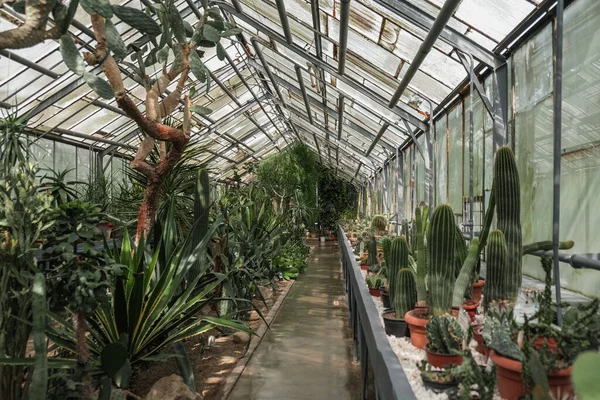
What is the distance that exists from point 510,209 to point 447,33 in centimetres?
209

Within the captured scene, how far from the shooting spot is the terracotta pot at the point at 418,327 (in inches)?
72.4

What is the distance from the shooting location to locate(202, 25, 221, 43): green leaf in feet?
7.78

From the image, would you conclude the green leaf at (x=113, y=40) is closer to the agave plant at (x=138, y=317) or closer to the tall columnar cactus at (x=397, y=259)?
the agave plant at (x=138, y=317)

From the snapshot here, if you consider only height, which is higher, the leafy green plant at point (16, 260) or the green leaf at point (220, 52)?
the green leaf at point (220, 52)

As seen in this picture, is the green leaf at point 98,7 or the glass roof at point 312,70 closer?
the green leaf at point 98,7

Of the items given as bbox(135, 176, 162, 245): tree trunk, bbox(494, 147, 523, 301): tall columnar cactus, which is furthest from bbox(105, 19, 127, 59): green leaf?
bbox(494, 147, 523, 301): tall columnar cactus

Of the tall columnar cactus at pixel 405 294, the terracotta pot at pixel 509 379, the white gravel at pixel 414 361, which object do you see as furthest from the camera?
the tall columnar cactus at pixel 405 294

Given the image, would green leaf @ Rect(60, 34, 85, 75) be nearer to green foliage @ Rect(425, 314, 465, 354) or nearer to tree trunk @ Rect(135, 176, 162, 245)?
tree trunk @ Rect(135, 176, 162, 245)

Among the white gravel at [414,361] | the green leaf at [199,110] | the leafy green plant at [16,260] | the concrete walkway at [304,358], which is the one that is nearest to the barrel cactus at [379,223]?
the concrete walkway at [304,358]

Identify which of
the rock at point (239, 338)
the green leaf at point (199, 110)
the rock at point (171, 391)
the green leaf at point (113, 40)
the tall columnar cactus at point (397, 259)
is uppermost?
the green leaf at point (113, 40)

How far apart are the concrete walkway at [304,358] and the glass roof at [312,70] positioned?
1869 millimetres

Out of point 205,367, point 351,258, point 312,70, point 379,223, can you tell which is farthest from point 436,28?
point 379,223

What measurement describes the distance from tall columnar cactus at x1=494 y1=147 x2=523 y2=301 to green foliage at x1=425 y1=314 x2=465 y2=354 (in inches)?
14.8

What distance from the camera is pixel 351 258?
439cm
